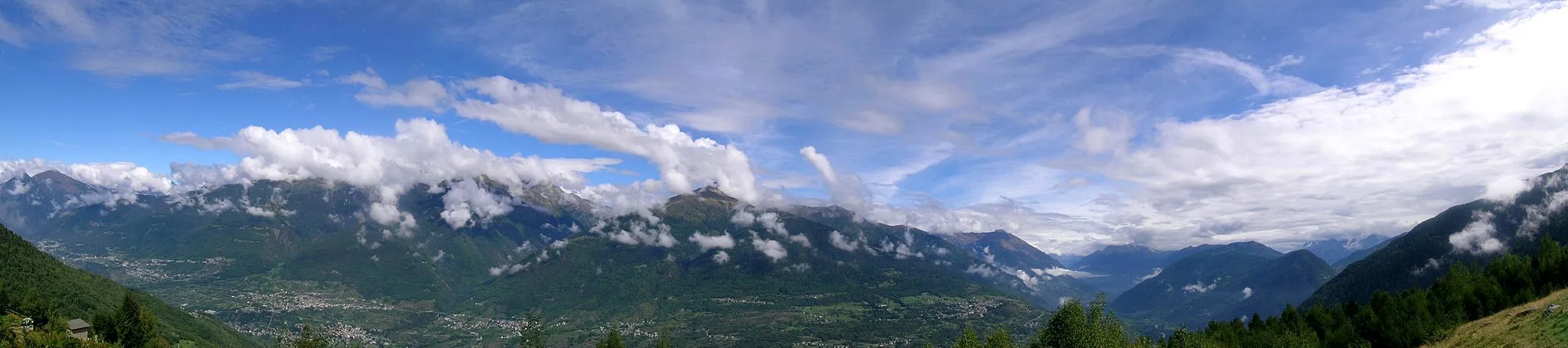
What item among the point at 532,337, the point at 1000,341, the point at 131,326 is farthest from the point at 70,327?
the point at 1000,341

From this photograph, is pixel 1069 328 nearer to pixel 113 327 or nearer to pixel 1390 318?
pixel 1390 318

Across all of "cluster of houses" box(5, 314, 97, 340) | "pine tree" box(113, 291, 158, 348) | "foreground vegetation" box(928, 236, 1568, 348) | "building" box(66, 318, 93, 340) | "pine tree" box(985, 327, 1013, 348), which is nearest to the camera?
"foreground vegetation" box(928, 236, 1568, 348)

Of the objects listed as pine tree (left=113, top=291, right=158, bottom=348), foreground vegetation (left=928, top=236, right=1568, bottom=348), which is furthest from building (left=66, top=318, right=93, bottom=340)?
foreground vegetation (left=928, top=236, right=1568, bottom=348)

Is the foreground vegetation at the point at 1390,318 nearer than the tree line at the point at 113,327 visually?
Yes

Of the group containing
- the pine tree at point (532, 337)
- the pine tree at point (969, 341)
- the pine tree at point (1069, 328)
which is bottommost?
the pine tree at point (532, 337)

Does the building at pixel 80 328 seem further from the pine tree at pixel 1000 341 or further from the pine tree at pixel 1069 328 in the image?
the pine tree at pixel 1069 328

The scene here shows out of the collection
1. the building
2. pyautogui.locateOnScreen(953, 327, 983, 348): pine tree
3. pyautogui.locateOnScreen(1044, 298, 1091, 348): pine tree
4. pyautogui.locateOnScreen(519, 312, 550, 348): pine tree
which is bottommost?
pyautogui.locateOnScreen(519, 312, 550, 348): pine tree

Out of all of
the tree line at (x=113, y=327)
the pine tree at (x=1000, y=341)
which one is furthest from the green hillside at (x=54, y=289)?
the pine tree at (x=1000, y=341)

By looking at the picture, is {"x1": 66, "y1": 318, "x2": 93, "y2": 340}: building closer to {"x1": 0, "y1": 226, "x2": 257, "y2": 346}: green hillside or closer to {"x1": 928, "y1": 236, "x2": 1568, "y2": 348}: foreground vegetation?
{"x1": 0, "y1": 226, "x2": 257, "y2": 346}: green hillside

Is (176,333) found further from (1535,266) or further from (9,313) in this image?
(1535,266)
